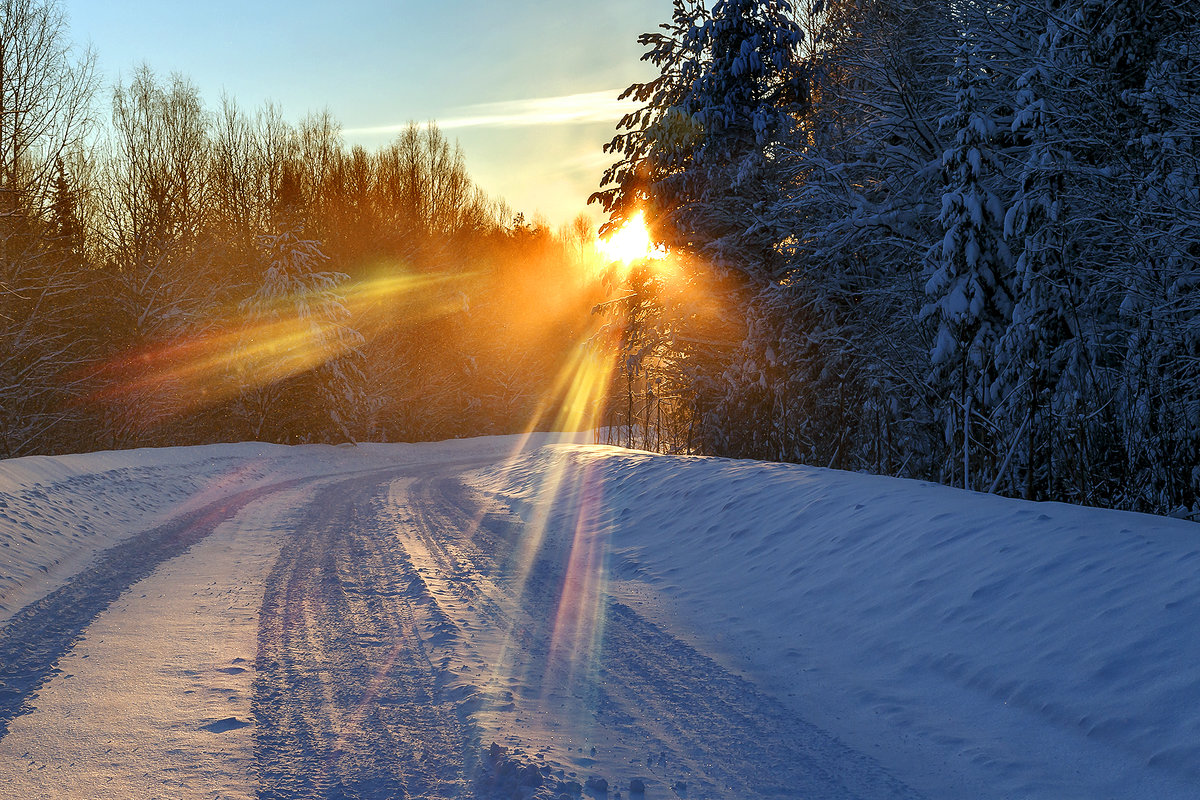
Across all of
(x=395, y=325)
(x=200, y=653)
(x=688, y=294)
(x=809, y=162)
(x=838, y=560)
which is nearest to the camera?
(x=200, y=653)

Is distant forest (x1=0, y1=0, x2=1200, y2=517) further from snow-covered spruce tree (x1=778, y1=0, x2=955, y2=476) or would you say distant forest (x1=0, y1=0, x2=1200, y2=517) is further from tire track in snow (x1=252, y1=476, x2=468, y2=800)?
tire track in snow (x1=252, y1=476, x2=468, y2=800)

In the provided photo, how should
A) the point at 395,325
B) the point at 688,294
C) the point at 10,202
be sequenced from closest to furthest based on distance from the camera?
the point at 688,294
the point at 10,202
the point at 395,325

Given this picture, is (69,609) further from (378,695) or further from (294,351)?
(294,351)

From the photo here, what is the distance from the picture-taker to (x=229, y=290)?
35000 mm

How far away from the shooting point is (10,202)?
2252 centimetres

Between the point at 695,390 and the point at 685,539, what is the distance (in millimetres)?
11348

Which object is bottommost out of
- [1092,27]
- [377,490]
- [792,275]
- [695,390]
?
[377,490]

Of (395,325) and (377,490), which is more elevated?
(395,325)

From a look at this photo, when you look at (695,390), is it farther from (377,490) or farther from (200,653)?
(200,653)

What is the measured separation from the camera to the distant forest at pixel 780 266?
8609 mm

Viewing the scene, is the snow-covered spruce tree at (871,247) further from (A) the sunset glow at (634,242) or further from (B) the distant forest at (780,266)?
(A) the sunset glow at (634,242)

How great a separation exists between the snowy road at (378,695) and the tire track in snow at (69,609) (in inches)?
1.1

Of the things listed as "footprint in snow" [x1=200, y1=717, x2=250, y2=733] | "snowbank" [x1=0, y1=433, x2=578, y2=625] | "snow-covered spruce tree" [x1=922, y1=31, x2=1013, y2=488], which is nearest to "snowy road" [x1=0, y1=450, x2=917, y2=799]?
"footprint in snow" [x1=200, y1=717, x2=250, y2=733]

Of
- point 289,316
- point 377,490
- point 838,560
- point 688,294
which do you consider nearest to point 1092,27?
point 838,560
